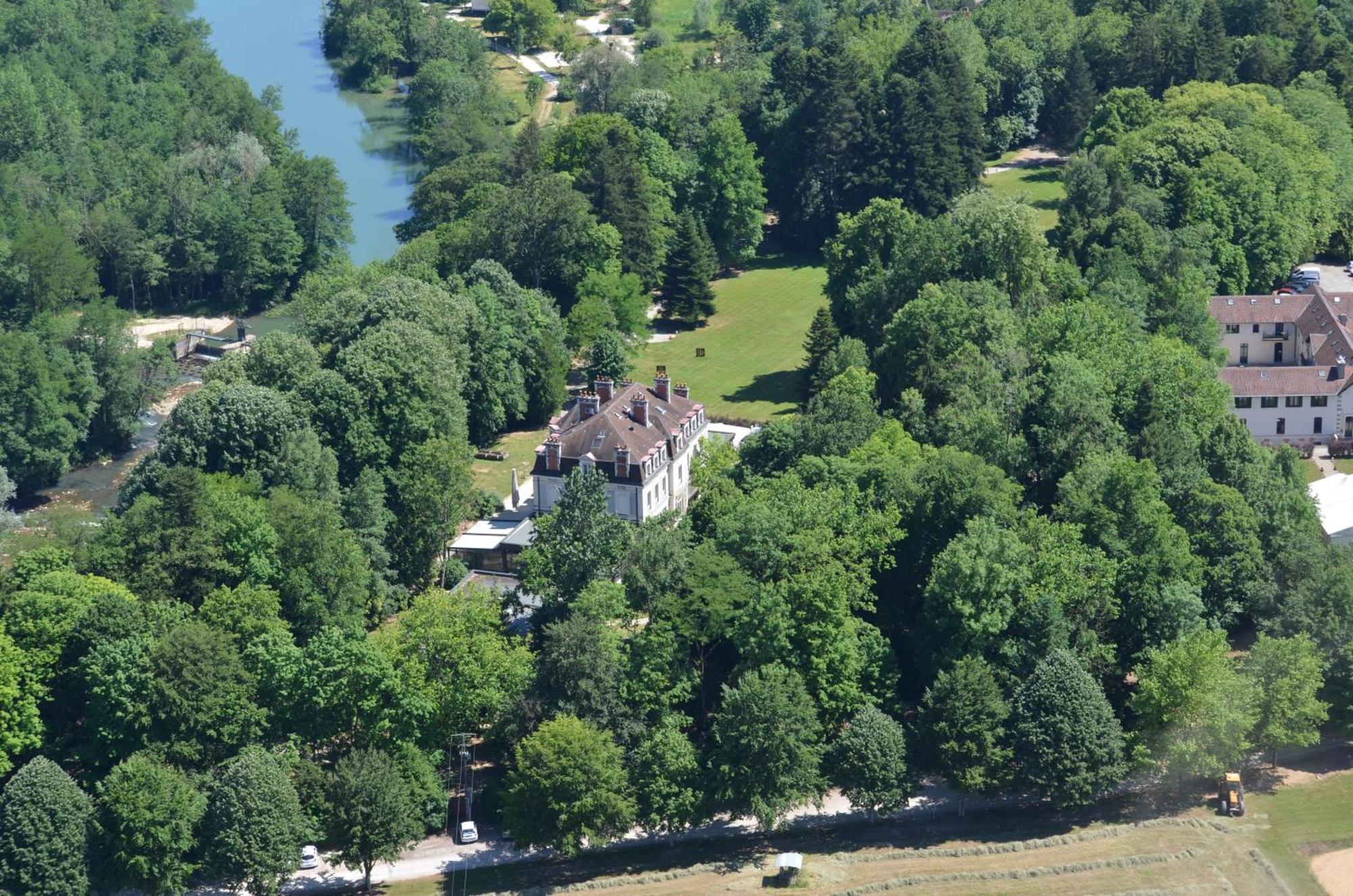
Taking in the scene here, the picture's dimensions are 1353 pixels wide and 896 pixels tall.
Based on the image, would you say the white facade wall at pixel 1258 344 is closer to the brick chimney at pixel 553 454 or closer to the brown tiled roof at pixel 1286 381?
the brown tiled roof at pixel 1286 381

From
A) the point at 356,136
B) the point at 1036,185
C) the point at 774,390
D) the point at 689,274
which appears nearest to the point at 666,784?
the point at 774,390

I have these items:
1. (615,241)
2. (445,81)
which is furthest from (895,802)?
(445,81)

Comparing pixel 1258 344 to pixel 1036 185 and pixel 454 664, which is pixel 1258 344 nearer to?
pixel 1036 185

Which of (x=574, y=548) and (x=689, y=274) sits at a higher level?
(x=574, y=548)

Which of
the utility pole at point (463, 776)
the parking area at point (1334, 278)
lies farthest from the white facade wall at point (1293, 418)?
the utility pole at point (463, 776)

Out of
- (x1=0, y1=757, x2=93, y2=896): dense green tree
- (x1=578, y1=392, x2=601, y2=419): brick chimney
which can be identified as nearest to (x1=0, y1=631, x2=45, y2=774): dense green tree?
(x1=0, y1=757, x2=93, y2=896): dense green tree

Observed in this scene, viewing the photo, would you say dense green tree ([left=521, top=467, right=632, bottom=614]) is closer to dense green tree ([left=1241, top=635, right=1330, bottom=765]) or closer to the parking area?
dense green tree ([left=1241, top=635, right=1330, bottom=765])
